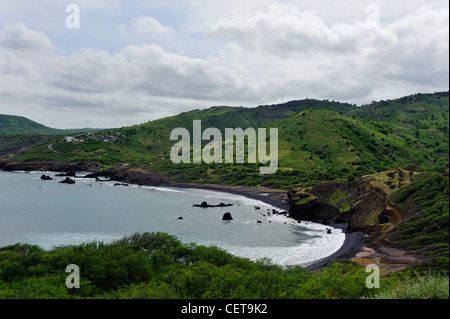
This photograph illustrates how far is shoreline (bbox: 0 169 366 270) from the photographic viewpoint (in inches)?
2260

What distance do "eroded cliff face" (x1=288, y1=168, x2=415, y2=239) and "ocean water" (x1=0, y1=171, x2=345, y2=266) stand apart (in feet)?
16.3

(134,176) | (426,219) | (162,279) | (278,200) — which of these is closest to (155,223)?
(278,200)

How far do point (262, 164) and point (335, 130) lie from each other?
169 ft

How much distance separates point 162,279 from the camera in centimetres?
3231

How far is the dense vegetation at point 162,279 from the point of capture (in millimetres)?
26156

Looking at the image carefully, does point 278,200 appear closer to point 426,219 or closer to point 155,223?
point 155,223

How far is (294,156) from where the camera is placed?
166 meters

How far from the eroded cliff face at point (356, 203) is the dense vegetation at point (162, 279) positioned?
33459mm

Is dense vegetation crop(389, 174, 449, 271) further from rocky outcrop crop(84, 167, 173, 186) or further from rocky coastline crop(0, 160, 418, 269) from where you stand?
rocky outcrop crop(84, 167, 173, 186)

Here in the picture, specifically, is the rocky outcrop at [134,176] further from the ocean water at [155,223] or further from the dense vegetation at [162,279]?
the dense vegetation at [162,279]

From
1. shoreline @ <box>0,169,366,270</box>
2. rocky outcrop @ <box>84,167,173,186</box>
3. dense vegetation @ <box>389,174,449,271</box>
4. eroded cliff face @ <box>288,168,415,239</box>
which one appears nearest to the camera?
dense vegetation @ <box>389,174,449,271</box>

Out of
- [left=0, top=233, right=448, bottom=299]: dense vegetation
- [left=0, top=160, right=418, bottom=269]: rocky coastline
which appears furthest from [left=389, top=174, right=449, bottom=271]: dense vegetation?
[left=0, top=233, right=448, bottom=299]: dense vegetation

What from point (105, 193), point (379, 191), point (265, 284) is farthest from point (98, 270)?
point (105, 193)
